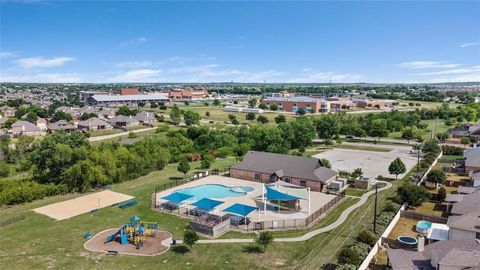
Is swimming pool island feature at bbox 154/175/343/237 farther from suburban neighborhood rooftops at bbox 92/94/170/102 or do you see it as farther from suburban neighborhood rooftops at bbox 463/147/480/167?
suburban neighborhood rooftops at bbox 92/94/170/102

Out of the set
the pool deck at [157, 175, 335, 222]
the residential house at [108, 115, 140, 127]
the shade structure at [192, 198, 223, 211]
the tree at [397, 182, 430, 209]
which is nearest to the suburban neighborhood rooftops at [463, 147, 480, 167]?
the tree at [397, 182, 430, 209]

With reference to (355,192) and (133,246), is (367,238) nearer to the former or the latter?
(355,192)

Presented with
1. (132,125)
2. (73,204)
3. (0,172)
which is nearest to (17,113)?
(132,125)

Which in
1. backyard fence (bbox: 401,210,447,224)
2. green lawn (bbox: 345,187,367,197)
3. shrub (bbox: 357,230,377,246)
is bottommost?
green lawn (bbox: 345,187,367,197)

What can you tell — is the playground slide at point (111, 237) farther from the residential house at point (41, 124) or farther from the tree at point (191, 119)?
the residential house at point (41, 124)

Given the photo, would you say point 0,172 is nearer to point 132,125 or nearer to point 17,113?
point 132,125

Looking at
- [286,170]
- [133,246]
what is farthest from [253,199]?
[133,246]
